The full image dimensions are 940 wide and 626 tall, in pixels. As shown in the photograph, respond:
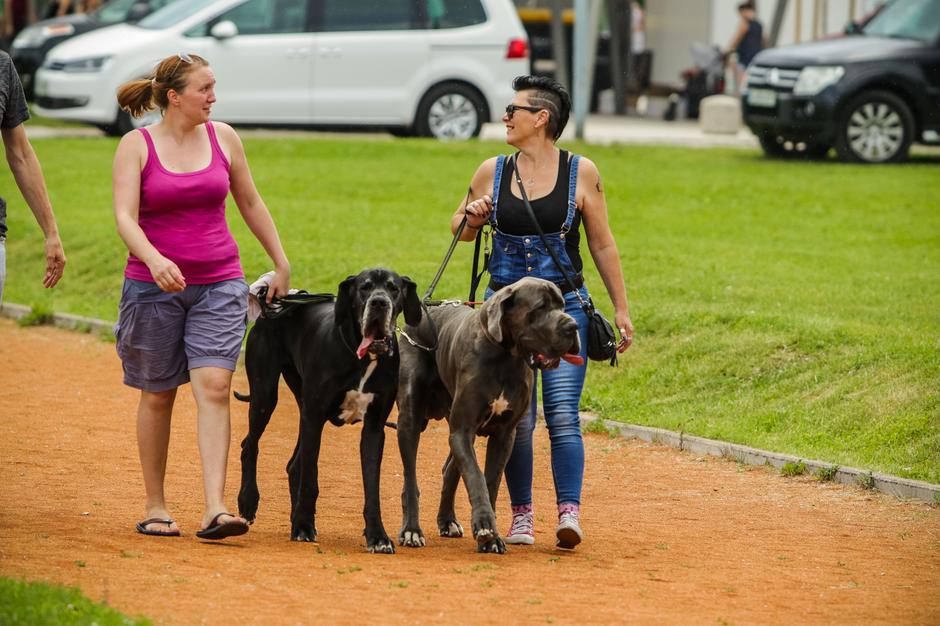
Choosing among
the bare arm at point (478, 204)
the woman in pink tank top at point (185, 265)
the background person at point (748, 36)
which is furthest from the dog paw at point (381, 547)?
the background person at point (748, 36)

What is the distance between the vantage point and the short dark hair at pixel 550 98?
752 centimetres

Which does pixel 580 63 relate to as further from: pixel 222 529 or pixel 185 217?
pixel 222 529

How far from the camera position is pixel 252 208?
296 inches

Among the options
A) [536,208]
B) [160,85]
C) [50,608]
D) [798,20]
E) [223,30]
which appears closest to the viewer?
[50,608]

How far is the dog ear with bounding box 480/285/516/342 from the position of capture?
711 centimetres

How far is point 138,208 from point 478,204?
1467mm

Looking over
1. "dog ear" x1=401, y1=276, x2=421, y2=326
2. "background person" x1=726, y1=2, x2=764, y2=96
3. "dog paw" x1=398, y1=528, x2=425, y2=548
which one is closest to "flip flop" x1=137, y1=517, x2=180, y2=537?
"dog paw" x1=398, y1=528, x2=425, y2=548

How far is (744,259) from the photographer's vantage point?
15.2 metres

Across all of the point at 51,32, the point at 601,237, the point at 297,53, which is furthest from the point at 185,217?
the point at 51,32

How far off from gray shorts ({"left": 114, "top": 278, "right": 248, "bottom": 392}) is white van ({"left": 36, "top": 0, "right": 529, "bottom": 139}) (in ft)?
49.3

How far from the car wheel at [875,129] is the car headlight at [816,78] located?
1.29ft

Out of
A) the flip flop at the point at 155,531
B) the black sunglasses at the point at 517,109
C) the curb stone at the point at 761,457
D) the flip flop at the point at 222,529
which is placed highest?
the black sunglasses at the point at 517,109

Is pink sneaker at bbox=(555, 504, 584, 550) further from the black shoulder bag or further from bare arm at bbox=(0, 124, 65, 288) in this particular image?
bare arm at bbox=(0, 124, 65, 288)

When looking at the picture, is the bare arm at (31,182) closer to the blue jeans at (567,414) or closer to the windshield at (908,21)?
the blue jeans at (567,414)
